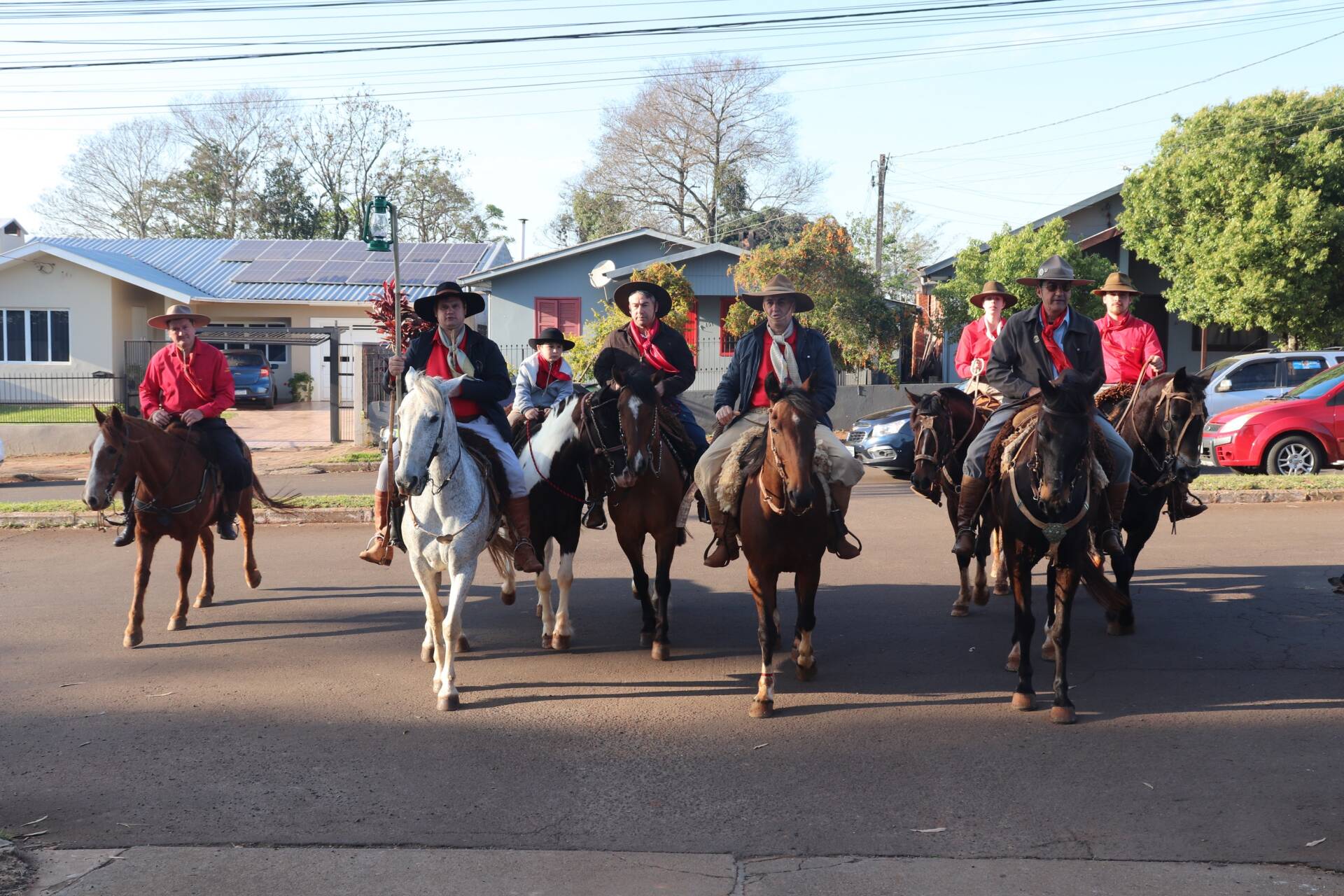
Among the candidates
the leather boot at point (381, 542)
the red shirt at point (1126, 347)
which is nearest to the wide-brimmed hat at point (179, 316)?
the leather boot at point (381, 542)

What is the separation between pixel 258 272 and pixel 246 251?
433 cm

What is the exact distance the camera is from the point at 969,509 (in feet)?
25.2

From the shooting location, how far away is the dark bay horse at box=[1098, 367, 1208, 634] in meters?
8.16

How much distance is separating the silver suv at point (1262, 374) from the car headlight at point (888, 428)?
19.1ft

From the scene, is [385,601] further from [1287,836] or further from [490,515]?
[1287,836]

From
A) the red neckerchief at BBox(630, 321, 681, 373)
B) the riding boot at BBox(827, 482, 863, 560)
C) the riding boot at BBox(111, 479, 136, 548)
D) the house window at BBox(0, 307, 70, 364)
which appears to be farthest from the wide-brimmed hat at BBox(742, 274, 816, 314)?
the house window at BBox(0, 307, 70, 364)

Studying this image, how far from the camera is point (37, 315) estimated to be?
32.8 metres

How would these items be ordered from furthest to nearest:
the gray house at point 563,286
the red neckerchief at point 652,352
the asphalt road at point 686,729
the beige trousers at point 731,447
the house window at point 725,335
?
the gray house at point 563,286
the house window at point 725,335
the red neckerchief at point 652,352
the beige trousers at point 731,447
the asphalt road at point 686,729

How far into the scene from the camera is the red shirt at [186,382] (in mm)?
9312

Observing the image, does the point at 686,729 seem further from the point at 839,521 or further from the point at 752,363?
the point at 752,363

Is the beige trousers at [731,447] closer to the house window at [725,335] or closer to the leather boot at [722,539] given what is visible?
the leather boot at [722,539]

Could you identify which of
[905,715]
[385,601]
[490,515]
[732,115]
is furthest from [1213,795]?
[732,115]

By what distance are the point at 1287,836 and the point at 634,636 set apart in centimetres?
480

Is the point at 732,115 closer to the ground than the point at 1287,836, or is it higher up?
higher up
